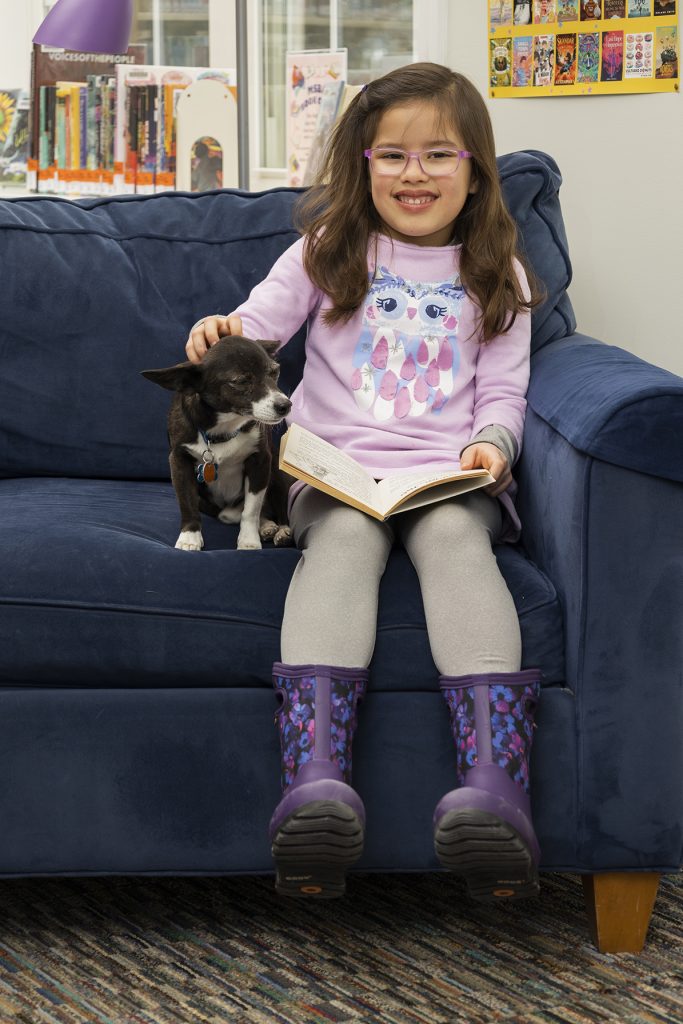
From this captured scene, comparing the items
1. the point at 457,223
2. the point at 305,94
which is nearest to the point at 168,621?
the point at 457,223

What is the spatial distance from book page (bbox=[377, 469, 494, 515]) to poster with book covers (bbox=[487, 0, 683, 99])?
1.23 m

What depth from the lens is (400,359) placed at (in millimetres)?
1985

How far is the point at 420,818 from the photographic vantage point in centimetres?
161

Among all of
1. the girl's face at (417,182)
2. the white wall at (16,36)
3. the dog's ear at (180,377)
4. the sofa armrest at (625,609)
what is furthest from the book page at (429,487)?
the white wall at (16,36)

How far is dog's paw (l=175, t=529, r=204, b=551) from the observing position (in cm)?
177

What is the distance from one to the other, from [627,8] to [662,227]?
0.44 metres

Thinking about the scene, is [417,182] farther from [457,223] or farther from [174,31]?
[174,31]

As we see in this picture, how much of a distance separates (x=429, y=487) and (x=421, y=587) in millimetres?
137

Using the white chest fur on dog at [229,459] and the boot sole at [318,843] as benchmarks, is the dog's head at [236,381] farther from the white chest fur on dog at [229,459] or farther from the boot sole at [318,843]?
the boot sole at [318,843]

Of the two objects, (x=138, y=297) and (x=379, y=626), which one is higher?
(x=138, y=297)

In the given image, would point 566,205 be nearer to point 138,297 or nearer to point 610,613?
point 138,297

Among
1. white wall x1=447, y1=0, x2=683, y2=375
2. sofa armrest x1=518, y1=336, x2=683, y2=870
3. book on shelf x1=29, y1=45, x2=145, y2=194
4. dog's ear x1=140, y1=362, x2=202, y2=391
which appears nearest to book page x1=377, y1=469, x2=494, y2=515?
sofa armrest x1=518, y1=336, x2=683, y2=870

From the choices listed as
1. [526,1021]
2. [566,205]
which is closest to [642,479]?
[526,1021]

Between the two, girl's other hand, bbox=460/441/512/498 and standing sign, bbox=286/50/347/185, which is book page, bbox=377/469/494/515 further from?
standing sign, bbox=286/50/347/185
